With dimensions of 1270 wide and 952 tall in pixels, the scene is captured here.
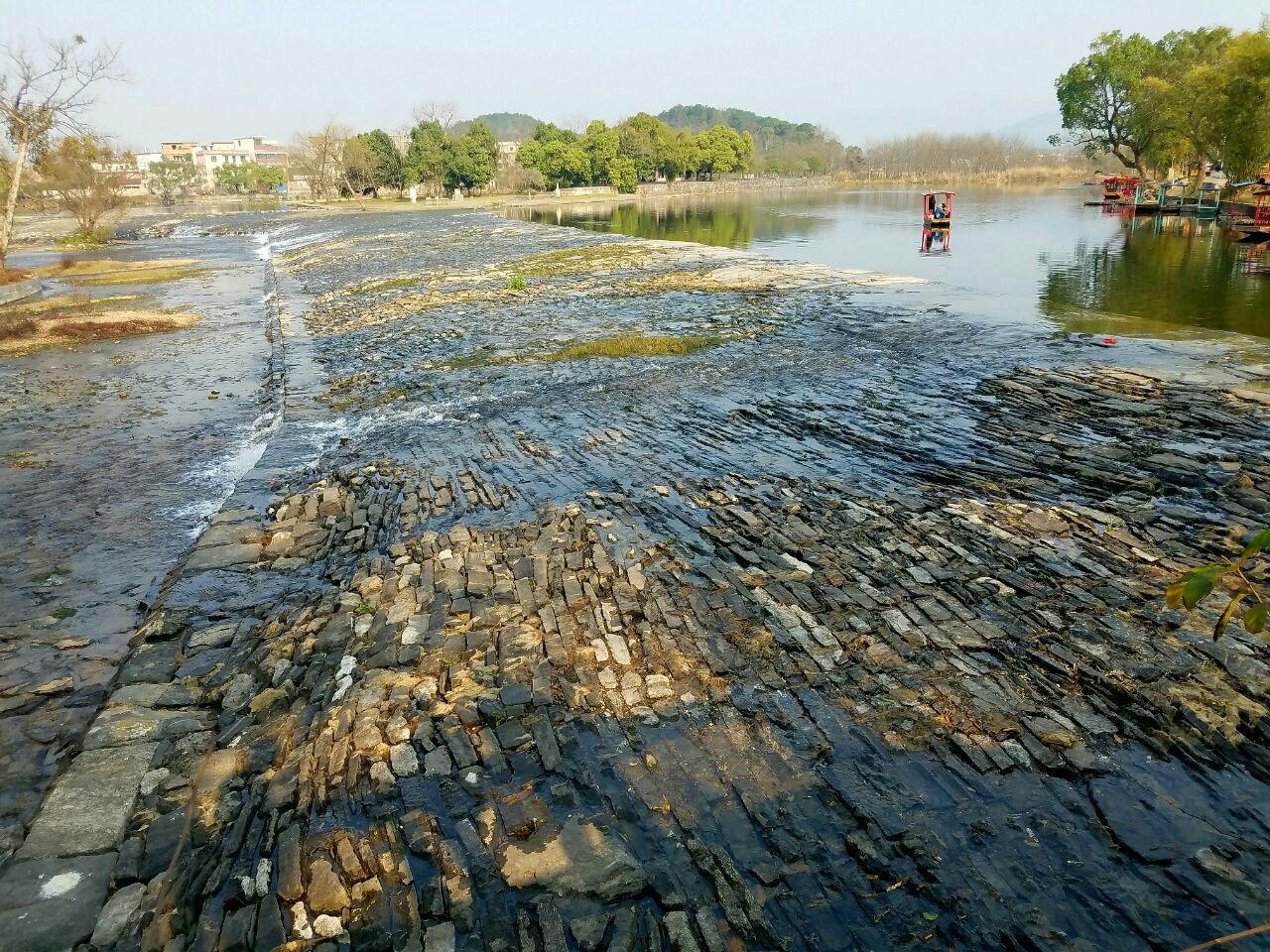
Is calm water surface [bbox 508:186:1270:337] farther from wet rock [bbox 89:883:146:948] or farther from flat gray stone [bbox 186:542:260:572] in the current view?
wet rock [bbox 89:883:146:948]

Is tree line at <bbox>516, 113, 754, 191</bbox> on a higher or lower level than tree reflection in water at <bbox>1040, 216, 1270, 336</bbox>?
higher

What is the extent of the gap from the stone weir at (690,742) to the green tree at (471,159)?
284 ft

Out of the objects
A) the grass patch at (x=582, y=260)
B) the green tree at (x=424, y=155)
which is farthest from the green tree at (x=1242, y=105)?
the green tree at (x=424, y=155)

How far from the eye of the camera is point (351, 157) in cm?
8688

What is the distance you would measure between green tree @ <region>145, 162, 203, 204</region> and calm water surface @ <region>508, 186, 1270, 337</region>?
3508 inches

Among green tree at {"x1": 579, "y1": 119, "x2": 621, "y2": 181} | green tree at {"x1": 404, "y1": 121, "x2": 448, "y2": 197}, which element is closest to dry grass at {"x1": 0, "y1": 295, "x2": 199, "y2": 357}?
green tree at {"x1": 404, "y1": 121, "x2": 448, "y2": 197}

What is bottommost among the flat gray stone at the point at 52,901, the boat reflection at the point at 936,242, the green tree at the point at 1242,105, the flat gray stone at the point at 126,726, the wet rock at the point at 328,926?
the flat gray stone at the point at 52,901

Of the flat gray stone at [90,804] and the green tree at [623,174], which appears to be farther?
the green tree at [623,174]

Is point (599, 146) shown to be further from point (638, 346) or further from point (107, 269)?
point (638, 346)

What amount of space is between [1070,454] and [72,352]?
20.0 metres

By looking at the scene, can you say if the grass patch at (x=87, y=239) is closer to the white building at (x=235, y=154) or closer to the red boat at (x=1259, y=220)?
the red boat at (x=1259, y=220)

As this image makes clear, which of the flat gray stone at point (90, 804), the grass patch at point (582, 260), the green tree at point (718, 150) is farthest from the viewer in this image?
the green tree at point (718, 150)

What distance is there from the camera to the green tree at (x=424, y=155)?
85.1 meters

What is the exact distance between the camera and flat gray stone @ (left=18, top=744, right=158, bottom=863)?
4.14 meters
